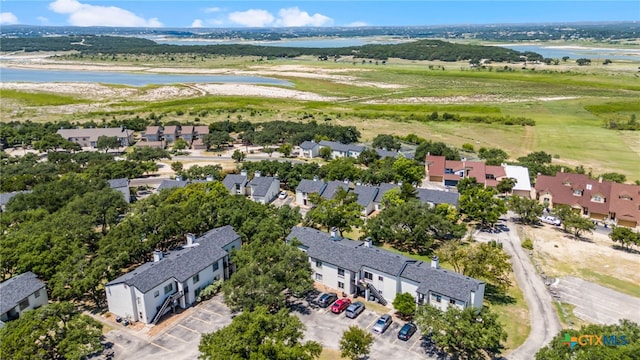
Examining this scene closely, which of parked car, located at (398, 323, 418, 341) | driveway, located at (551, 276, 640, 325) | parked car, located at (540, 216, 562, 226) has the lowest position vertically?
driveway, located at (551, 276, 640, 325)

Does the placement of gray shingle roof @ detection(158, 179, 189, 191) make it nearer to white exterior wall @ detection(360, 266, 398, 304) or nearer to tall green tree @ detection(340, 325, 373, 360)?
white exterior wall @ detection(360, 266, 398, 304)

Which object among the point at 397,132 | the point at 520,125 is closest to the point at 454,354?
the point at 397,132

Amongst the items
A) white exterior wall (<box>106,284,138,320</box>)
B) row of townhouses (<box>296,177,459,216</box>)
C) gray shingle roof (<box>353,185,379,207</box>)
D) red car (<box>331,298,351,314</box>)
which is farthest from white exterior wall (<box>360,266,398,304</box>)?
gray shingle roof (<box>353,185,379,207</box>)

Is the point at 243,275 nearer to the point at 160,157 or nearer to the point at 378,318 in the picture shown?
the point at 378,318

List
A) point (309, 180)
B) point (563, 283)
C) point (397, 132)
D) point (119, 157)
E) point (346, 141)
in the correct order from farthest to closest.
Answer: point (397, 132), point (346, 141), point (119, 157), point (309, 180), point (563, 283)

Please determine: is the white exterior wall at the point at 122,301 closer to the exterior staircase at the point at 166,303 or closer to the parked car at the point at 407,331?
the exterior staircase at the point at 166,303

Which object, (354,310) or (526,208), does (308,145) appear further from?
(354,310)
